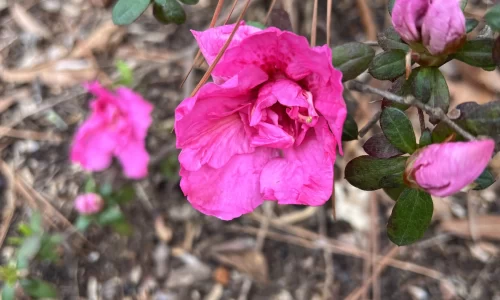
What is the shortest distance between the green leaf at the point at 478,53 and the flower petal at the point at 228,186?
363 mm

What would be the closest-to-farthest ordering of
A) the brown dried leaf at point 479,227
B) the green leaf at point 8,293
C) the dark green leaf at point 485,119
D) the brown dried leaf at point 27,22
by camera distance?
the dark green leaf at point 485,119, the green leaf at point 8,293, the brown dried leaf at point 479,227, the brown dried leaf at point 27,22

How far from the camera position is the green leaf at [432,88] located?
824mm

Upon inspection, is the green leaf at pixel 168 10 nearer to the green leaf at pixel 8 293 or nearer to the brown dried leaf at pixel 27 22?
the green leaf at pixel 8 293

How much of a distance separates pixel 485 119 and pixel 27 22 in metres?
2.20

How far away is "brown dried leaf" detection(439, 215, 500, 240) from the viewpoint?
6.15ft

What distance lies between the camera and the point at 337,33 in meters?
2.27

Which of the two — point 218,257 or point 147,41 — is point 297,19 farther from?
point 218,257

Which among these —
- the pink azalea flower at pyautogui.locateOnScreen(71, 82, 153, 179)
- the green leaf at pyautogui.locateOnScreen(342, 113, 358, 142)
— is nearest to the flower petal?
the green leaf at pyautogui.locateOnScreen(342, 113, 358, 142)

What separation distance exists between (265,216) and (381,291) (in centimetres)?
50

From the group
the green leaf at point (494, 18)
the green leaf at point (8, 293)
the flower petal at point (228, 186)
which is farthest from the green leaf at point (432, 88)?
the green leaf at point (8, 293)

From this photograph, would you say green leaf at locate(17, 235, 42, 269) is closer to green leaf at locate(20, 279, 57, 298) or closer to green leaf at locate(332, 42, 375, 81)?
green leaf at locate(20, 279, 57, 298)

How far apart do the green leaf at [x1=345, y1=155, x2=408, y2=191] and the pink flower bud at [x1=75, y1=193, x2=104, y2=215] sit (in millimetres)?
1064

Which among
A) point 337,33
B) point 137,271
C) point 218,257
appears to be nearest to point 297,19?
point 337,33

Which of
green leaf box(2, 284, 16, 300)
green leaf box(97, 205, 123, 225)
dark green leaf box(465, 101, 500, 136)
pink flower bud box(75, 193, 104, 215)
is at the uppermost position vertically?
dark green leaf box(465, 101, 500, 136)
